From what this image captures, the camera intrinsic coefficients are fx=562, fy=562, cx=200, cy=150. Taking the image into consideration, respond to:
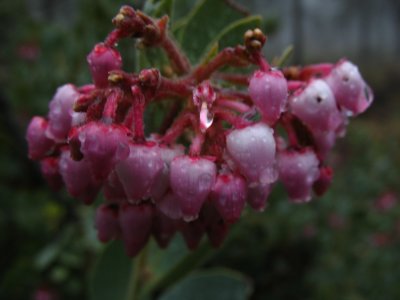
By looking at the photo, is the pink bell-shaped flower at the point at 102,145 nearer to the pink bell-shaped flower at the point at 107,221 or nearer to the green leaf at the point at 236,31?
the pink bell-shaped flower at the point at 107,221

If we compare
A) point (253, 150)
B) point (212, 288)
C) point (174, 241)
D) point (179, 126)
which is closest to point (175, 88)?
point (179, 126)

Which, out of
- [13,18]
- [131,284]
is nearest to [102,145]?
[131,284]

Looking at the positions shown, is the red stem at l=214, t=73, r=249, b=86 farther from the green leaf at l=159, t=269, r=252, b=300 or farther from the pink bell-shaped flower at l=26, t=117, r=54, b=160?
the green leaf at l=159, t=269, r=252, b=300

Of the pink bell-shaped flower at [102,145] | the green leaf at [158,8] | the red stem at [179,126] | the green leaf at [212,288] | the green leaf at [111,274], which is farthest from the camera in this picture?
the green leaf at [212,288]

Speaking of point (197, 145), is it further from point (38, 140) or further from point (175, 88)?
point (38, 140)

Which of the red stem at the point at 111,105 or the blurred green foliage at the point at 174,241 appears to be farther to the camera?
the blurred green foliage at the point at 174,241

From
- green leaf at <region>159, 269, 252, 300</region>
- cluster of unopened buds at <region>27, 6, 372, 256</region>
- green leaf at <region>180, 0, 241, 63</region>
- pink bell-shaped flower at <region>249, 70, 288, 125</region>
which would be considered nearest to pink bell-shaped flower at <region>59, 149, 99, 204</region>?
cluster of unopened buds at <region>27, 6, 372, 256</region>

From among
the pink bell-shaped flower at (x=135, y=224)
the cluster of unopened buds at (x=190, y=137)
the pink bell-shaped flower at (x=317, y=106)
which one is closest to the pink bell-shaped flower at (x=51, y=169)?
the cluster of unopened buds at (x=190, y=137)
